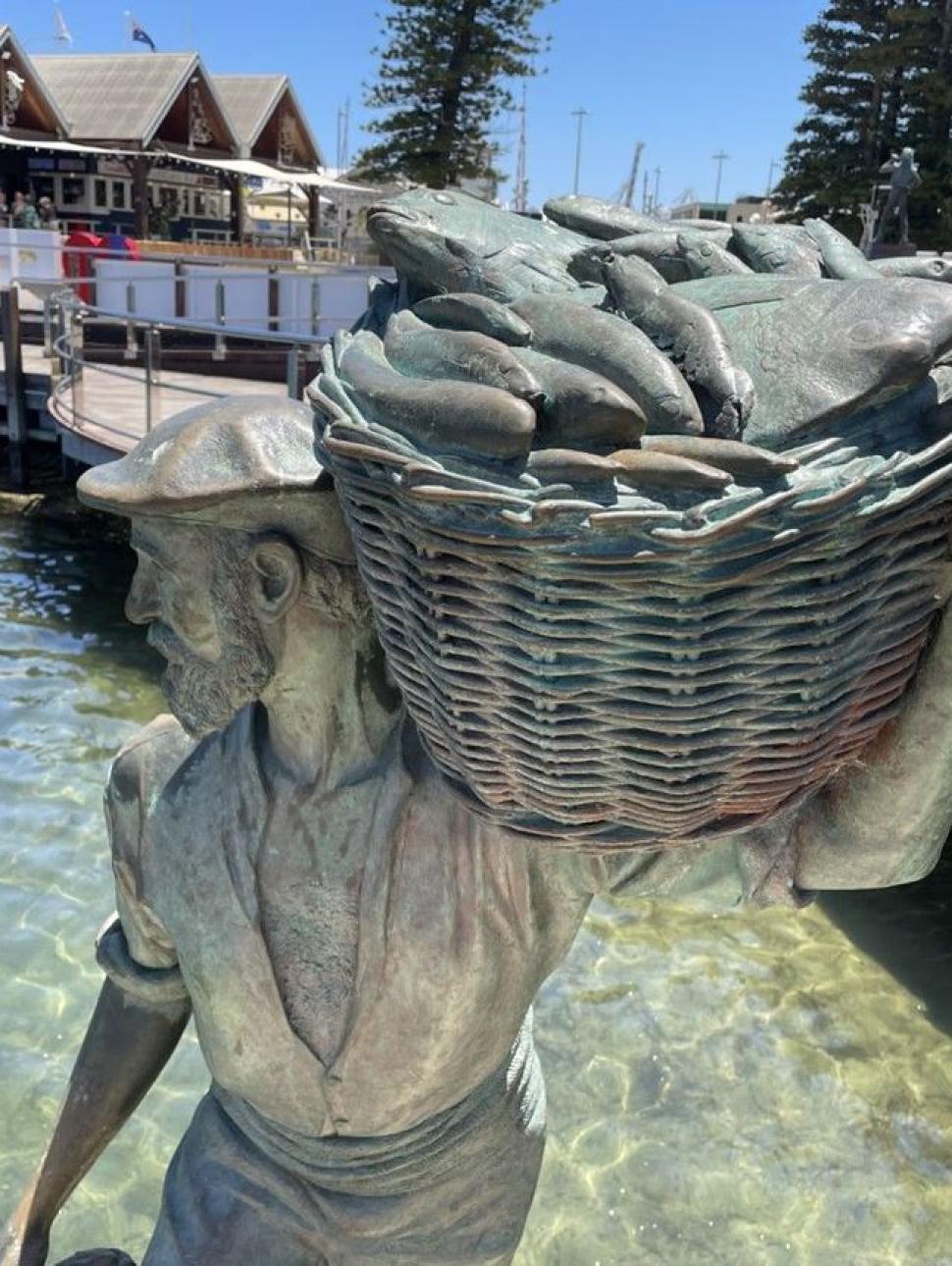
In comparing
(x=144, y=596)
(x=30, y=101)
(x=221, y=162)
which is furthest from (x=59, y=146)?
(x=144, y=596)

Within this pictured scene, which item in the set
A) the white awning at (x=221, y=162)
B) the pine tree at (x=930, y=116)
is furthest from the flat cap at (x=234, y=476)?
the white awning at (x=221, y=162)

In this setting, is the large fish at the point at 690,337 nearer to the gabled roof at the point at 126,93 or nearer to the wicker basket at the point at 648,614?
the wicker basket at the point at 648,614

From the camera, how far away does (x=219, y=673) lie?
1.26 meters

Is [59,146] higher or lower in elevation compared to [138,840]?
higher

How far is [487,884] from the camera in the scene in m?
1.31

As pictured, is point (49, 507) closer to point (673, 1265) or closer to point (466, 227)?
point (673, 1265)

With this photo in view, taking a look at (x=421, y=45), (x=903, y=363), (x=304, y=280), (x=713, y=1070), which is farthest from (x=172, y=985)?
(x=421, y=45)

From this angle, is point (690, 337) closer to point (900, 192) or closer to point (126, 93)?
point (900, 192)

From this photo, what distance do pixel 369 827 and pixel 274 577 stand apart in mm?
318

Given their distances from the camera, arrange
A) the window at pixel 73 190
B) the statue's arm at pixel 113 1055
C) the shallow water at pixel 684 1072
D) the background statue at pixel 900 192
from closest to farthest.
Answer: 1. the statue's arm at pixel 113 1055
2. the shallow water at pixel 684 1072
3. the background statue at pixel 900 192
4. the window at pixel 73 190

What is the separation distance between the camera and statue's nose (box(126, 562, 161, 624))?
1274 millimetres

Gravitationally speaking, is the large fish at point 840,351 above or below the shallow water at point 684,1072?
above

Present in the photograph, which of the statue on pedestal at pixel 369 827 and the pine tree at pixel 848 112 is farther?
the pine tree at pixel 848 112

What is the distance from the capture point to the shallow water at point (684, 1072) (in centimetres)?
310
